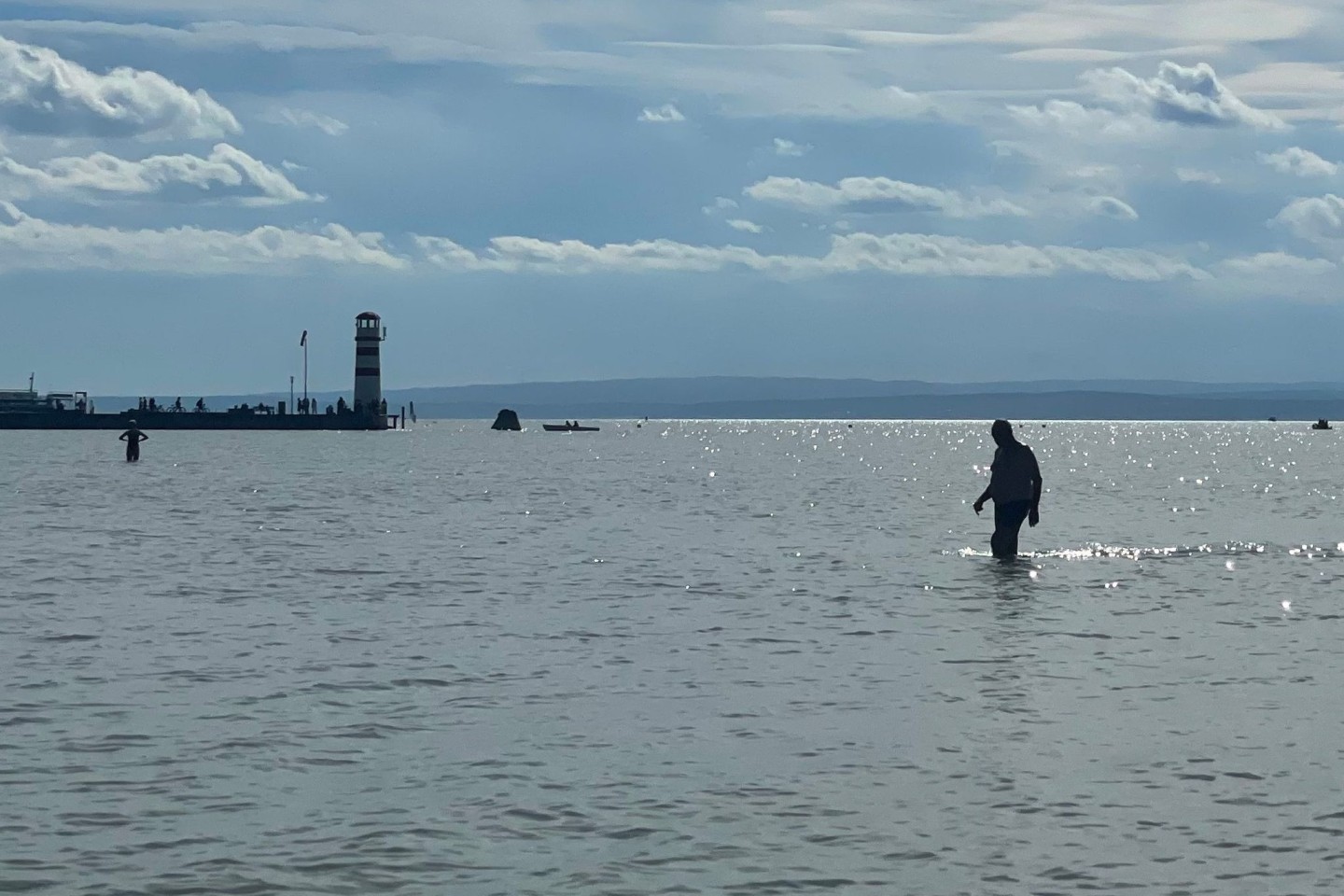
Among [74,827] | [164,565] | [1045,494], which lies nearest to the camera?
[74,827]

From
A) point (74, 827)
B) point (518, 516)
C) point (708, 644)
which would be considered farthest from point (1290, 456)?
point (74, 827)

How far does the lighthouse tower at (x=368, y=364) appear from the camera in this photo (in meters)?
179

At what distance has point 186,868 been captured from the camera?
1107 centimetres

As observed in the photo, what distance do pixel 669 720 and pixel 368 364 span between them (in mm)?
173509

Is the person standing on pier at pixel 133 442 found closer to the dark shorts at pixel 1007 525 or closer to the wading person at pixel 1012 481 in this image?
the dark shorts at pixel 1007 525

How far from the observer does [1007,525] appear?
1355 inches

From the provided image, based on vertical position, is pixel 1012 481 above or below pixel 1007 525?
above

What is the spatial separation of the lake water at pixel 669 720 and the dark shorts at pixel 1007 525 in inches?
34.7

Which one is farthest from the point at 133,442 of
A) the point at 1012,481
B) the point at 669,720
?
the point at 669,720

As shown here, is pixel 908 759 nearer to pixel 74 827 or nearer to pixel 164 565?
pixel 74 827

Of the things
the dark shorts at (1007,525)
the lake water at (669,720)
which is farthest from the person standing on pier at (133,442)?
the dark shorts at (1007,525)

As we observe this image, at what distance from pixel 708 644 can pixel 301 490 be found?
179ft

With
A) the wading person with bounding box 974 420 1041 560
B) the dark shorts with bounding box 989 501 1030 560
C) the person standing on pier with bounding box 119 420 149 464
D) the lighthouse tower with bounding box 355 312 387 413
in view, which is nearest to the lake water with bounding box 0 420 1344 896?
the dark shorts with bounding box 989 501 1030 560

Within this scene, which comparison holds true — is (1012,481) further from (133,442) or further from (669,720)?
(133,442)
